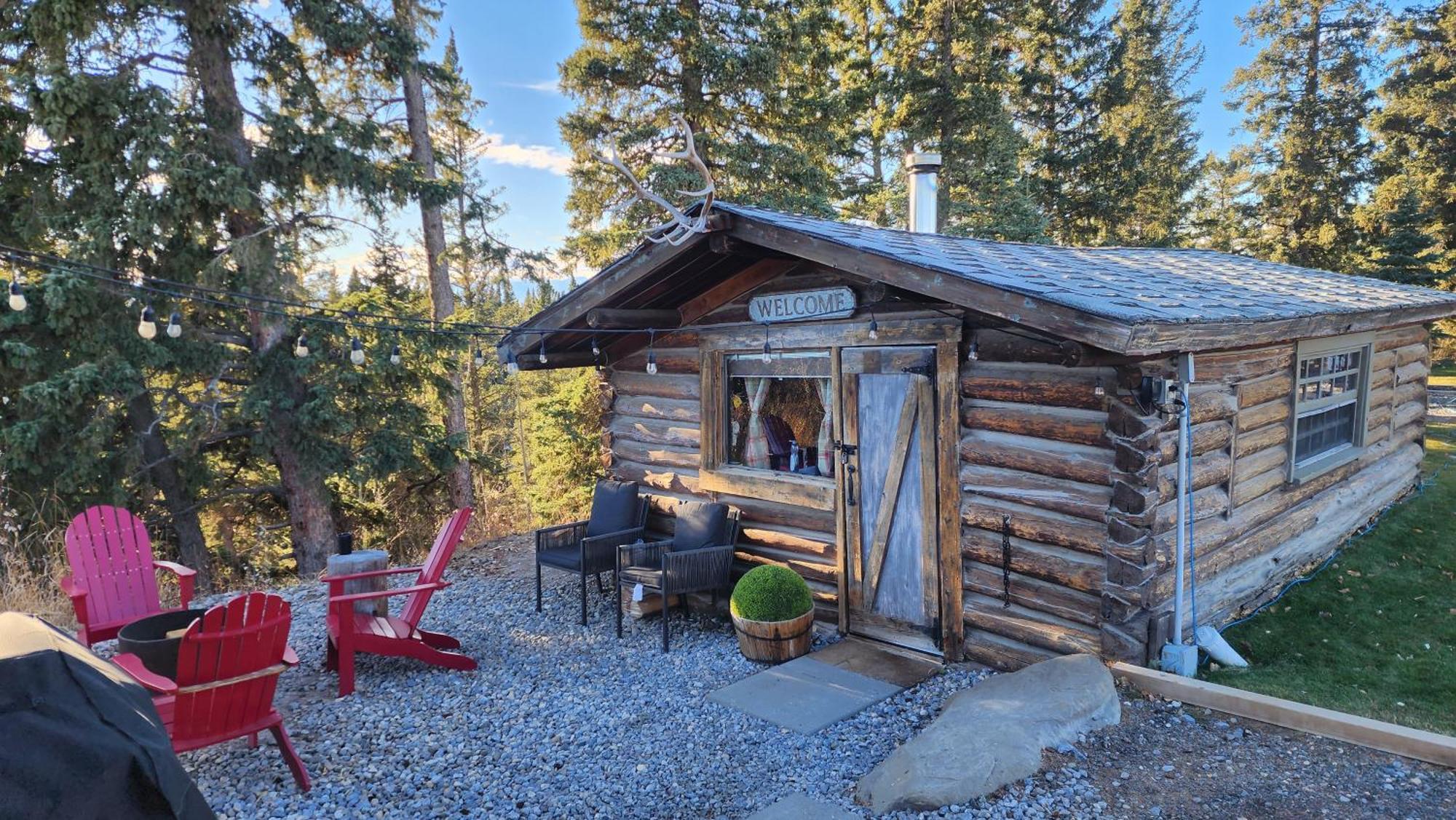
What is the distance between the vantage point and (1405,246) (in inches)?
740

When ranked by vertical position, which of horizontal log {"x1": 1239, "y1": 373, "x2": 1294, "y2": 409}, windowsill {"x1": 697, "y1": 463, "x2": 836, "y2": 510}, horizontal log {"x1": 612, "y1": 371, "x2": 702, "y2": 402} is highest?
horizontal log {"x1": 612, "y1": 371, "x2": 702, "y2": 402}

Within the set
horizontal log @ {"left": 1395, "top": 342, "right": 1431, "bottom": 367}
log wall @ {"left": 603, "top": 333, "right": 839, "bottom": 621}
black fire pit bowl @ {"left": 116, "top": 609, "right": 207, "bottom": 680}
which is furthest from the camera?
horizontal log @ {"left": 1395, "top": 342, "right": 1431, "bottom": 367}

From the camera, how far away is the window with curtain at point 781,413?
6285mm

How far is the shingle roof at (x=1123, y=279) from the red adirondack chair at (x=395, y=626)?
11.0 ft

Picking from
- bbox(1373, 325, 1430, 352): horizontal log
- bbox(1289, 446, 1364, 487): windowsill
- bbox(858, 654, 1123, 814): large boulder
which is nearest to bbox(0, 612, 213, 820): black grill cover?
bbox(858, 654, 1123, 814): large boulder

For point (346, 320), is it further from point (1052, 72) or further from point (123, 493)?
point (1052, 72)

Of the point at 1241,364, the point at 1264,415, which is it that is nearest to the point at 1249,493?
the point at 1264,415

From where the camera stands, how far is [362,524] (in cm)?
1272

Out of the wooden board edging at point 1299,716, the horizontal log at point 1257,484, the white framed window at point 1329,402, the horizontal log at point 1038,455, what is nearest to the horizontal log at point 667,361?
the horizontal log at point 1038,455

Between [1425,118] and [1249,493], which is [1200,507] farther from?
[1425,118]

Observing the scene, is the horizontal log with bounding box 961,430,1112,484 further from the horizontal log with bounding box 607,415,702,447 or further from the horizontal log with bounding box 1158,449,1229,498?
the horizontal log with bounding box 607,415,702,447

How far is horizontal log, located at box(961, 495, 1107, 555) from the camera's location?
4.69 meters

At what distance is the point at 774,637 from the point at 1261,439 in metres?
4.28

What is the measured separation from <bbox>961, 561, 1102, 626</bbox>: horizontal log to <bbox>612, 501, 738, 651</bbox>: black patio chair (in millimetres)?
2012
